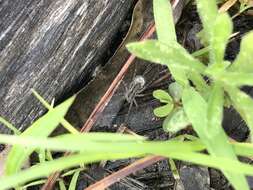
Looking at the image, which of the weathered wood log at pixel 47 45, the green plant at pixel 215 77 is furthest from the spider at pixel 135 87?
the green plant at pixel 215 77

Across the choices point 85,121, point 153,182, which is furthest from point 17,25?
point 153,182

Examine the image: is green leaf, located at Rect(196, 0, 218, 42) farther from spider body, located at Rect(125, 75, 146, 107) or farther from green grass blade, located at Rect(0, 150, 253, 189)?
spider body, located at Rect(125, 75, 146, 107)

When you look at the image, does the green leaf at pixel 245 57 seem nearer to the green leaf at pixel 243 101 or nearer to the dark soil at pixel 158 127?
the green leaf at pixel 243 101

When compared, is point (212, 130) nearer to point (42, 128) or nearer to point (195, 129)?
point (195, 129)

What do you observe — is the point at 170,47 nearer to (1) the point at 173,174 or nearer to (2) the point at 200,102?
(2) the point at 200,102

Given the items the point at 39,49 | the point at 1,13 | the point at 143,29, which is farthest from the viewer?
the point at 143,29

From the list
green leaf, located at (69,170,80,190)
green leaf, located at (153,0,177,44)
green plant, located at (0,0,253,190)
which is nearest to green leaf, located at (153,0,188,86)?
green leaf, located at (153,0,177,44)
